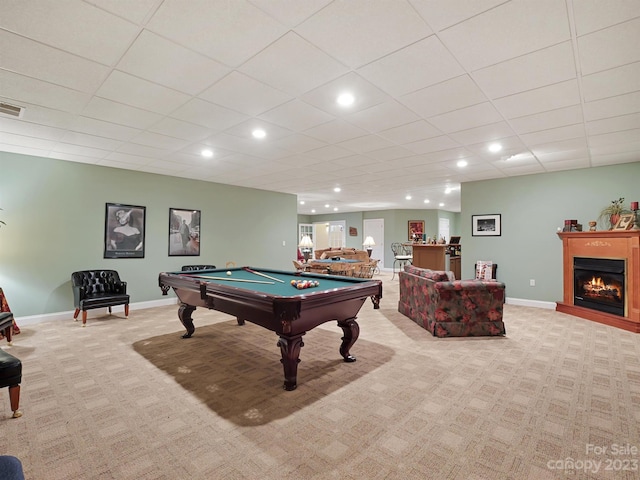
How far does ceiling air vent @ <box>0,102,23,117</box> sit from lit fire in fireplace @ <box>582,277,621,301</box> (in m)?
8.39

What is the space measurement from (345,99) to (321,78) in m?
0.46

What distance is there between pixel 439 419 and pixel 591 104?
3358mm

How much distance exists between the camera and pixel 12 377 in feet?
7.27

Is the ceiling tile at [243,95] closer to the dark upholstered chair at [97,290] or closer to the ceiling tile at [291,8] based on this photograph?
the ceiling tile at [291,8]

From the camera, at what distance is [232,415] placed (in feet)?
7.62

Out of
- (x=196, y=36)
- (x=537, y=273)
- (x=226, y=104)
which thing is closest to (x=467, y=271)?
(x=537, y=273)

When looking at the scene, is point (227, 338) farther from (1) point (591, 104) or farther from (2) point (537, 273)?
(2) point (537, 273)

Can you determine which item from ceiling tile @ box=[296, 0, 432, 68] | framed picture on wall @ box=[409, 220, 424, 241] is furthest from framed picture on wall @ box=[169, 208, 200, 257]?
framed picture on wall @ box=[409, 220, 424, 241]

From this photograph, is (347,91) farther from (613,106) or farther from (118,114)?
(613,106)

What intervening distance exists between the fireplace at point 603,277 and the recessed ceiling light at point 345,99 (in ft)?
16.4

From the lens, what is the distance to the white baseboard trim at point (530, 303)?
607cm

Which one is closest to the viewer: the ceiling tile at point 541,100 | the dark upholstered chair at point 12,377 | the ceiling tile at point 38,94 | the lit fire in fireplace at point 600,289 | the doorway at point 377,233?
the dark upholstered chair at point 12,377

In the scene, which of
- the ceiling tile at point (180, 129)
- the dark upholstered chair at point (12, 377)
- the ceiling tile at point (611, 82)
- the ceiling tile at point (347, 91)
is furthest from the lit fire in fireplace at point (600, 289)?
the dark upholstered chair at point (12, 377)

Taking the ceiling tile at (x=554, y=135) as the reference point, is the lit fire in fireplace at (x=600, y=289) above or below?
below
